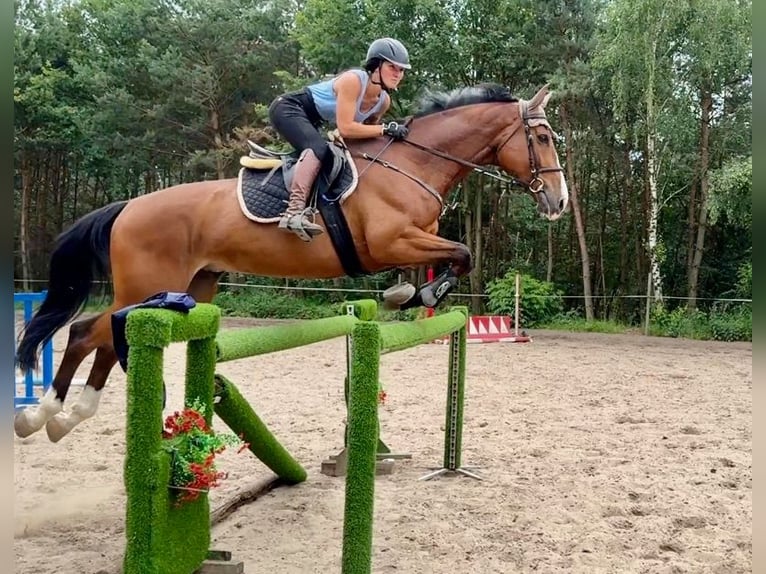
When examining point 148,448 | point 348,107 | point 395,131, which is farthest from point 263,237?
point 148,448

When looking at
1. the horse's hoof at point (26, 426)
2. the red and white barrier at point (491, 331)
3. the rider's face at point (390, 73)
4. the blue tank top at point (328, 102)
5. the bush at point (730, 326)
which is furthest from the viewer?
the bush at point (730, 326)

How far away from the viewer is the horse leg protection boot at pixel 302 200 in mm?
3027

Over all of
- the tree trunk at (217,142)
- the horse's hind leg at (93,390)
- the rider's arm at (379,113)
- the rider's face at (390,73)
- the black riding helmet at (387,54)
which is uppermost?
the tree trunk at (217,142)

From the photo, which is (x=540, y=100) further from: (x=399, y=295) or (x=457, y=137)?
(x=399, y=295)

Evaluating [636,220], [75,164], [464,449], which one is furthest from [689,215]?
[75,164]

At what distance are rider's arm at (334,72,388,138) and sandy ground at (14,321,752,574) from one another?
6.32 ft

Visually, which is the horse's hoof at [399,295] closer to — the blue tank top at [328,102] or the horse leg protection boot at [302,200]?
the horse leg protection boot at [302,200]

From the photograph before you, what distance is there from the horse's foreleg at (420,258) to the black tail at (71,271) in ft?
4.70

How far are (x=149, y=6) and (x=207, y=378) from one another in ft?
73.9

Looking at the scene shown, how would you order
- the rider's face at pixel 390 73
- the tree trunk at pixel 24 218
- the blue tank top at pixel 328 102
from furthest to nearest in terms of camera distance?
the tree trunk at pixel 24 218, the blue tank top at pixel 328 102, the rider's face at pixel 390 73

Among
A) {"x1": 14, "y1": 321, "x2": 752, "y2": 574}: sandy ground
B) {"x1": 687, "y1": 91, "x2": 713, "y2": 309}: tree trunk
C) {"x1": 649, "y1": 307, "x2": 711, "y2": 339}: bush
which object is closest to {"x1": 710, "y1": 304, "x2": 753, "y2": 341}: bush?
{"x1": 649, "y1": 307, "x2": 711, "y2": 339}: bush

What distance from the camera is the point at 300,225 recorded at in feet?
9.91

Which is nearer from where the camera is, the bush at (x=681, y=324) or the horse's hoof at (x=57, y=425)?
the horse's hoof at (x=57, y=425)

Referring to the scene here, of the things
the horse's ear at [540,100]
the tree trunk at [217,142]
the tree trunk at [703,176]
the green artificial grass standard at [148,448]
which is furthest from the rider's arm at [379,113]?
the tree trunk at [217,142]
